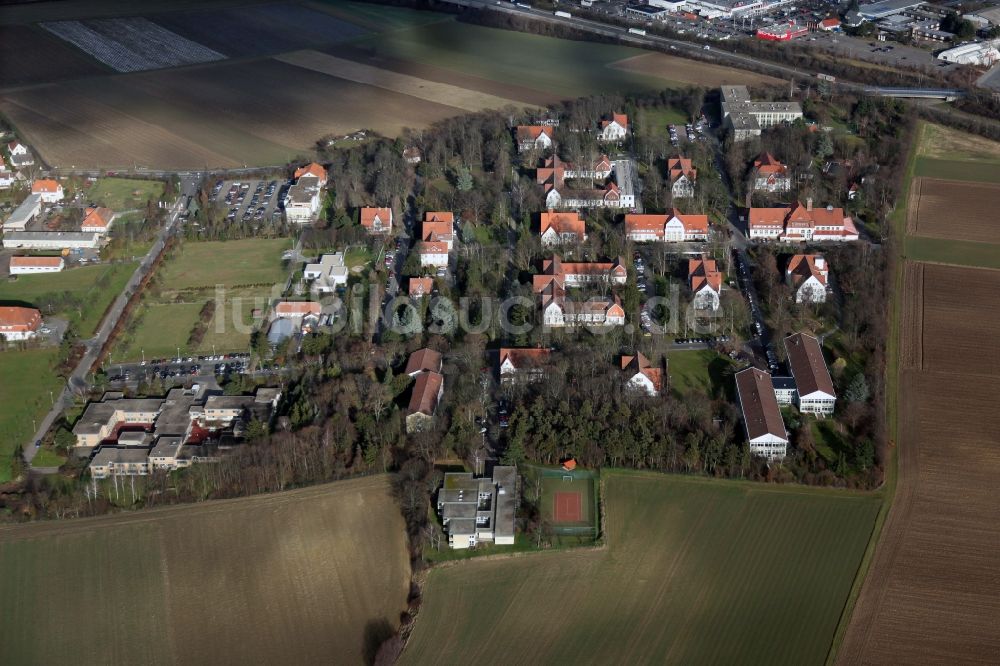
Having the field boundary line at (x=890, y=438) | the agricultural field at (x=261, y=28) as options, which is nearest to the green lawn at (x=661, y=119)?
the field boundary line at (x=890, y=438)

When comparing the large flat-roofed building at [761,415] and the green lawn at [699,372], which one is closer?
the large flat-roofed building at [761,415]

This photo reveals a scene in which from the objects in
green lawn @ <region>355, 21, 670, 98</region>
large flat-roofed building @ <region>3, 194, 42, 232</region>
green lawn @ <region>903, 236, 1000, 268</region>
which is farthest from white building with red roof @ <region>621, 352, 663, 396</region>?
green lawn @ <region>355, 21, 670, 98</region>

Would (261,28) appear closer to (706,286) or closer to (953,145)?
(706,286)

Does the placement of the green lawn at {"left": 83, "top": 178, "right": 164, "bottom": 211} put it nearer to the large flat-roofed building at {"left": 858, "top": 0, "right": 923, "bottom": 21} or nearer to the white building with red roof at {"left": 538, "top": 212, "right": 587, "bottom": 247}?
the white building with red roof at {"left": 538, "top": 212, "right": 587, "bottom": 247}

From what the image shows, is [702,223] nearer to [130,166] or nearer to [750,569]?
[750,569]

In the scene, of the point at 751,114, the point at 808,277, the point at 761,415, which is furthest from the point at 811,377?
the point at 751,114

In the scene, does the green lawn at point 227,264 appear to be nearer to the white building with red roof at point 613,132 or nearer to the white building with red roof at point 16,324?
the white building with red roof at point 16,324
